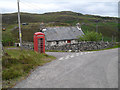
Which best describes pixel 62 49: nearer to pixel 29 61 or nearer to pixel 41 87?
pixel 29 61

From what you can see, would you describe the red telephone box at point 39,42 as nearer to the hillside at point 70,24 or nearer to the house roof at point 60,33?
the house roof at point 60,33

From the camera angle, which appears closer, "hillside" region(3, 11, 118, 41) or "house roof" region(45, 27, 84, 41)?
"house roof" region(45, 27, 84, 41)

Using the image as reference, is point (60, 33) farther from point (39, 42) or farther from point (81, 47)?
point (39, 42)

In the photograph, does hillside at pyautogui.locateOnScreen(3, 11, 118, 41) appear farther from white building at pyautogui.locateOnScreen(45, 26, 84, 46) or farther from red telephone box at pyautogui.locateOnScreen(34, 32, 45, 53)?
red telephone box at pyautogui.locateOnScreen(34, 32, 45, 53)

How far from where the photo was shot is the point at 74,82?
7055 mm

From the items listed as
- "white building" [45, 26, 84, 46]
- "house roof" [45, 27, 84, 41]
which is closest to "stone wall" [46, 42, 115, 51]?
"white building" [45, 26, 84, 46]

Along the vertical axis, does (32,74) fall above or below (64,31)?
below

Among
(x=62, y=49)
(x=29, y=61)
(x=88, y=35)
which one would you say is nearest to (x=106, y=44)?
(x=88, y=35)

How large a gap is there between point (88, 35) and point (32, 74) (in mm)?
22181

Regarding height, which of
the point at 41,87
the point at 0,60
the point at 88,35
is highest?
the point at 88,35

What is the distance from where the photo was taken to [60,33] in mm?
41219

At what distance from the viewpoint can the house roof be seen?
39.2 m

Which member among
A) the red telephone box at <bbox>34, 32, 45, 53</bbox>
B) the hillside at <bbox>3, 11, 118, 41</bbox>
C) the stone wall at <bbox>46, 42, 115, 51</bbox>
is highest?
the hillside at <bbox>3, 11, 118, 41</bbox>

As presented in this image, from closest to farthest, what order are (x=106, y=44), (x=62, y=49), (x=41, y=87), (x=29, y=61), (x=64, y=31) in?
→ 1. (x=41, y=87)
2. (x=29, y=61)
3. (x=62, y=49)
4. (x=106, y=44)
5. (x=64, y=31)
